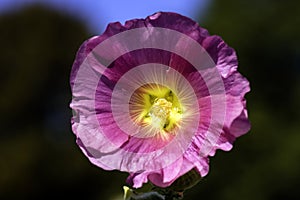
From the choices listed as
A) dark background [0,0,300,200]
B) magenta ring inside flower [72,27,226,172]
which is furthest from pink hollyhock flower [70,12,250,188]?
dark background [0,0,300,200]

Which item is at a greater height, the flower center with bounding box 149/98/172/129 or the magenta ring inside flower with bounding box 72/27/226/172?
the magenta ring inside flower with bounding box 72/27/226/172

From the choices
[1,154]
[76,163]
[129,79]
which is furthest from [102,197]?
[129,79]

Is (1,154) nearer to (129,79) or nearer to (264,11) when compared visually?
(264,11)

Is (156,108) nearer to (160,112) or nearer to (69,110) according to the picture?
(160,112)

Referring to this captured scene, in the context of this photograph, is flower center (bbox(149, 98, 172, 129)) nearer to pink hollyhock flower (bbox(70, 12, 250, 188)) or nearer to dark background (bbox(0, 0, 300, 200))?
pink hollyhock flower (bbox(70, 12, 250, 188))

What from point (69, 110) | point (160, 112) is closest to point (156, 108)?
point (160, 112)

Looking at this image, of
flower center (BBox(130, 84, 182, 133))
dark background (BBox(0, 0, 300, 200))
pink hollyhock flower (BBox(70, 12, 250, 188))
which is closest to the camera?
pink hollyhock flower (BBox(70, 12, 250, 188))

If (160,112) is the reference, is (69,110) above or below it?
below
